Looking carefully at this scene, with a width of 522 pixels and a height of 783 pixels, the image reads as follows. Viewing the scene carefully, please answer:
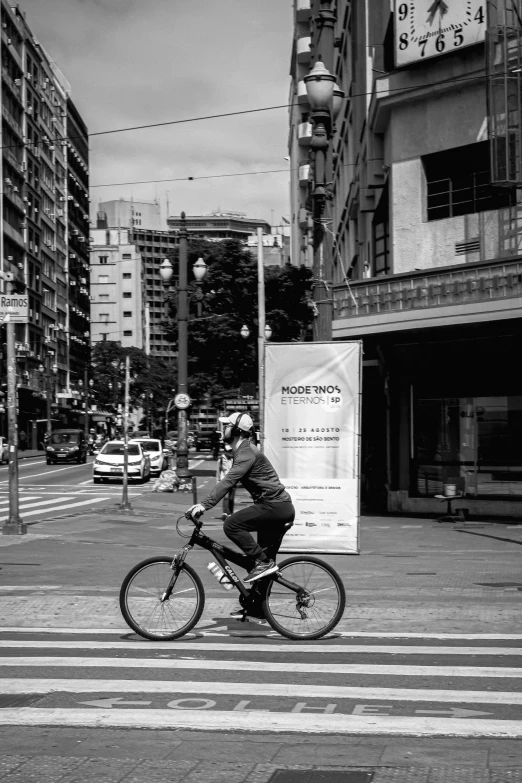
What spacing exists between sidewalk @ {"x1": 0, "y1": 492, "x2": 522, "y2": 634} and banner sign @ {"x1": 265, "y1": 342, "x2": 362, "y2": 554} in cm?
72

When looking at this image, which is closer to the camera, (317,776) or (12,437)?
(317,776)

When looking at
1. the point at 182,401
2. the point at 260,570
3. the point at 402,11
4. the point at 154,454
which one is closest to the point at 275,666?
the point at 260,570

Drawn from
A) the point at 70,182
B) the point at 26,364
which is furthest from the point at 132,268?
the point at 26,364

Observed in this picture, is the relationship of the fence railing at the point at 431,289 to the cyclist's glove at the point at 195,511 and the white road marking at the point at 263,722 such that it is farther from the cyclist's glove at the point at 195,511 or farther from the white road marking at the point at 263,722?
the white road marking at the point at 263,722

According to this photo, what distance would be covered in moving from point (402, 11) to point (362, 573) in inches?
674

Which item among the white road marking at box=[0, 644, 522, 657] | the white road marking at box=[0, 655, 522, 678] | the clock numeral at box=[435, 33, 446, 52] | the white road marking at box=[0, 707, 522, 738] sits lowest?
the white road marking at box=[0, 644, 522, 657]

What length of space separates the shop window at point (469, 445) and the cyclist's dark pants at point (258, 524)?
1770 cm

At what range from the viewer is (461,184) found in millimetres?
27141

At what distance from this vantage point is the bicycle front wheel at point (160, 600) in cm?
979

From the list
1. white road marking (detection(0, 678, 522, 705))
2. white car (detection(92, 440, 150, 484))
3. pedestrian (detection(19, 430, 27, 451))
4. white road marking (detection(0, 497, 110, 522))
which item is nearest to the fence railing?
white road marking (detection(0, 497, 110, 522))

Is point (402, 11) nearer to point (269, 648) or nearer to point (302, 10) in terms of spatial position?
point (269, 648)

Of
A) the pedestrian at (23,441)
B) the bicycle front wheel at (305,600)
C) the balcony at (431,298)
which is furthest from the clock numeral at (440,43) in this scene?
the pedestrian at (23,441)

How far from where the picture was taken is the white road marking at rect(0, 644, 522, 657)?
9.26m

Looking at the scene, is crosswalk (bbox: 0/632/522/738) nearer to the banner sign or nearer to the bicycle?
the bicycle
